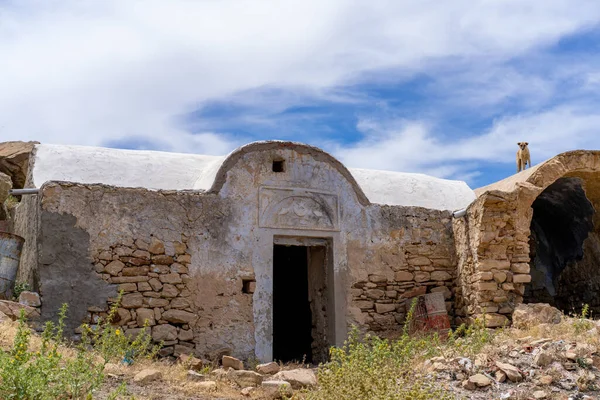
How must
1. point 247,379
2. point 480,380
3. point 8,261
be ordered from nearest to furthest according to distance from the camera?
1. point 480,380
2. point 247,379
3. point 8,261

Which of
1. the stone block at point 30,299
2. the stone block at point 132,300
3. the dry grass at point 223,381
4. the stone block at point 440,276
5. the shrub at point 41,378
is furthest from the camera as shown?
the stone block at point 440,276

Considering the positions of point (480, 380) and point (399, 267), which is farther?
point (399, 267)

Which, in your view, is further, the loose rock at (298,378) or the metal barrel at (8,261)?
the metal barrel at (8,261)

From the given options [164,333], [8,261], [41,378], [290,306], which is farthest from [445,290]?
[41,378]

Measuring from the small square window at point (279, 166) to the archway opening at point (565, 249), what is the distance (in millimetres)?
5004

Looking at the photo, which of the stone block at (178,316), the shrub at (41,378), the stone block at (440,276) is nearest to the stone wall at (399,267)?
the stone block at (440,276)

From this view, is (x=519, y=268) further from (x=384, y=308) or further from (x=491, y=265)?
(x=384, y=308)

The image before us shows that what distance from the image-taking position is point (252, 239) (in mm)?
9422

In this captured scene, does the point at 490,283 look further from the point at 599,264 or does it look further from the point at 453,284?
the point at 599,264

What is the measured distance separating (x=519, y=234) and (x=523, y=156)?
25.0 ft

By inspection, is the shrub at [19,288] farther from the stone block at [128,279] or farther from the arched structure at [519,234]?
the arched structure at [519,234]

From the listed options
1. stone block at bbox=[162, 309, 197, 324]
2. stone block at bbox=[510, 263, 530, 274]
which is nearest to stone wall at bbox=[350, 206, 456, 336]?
stone block at bbox=[510, 263, 530, 274]

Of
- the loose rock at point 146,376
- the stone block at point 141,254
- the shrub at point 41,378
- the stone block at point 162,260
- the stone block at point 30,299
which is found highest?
the stone block at point 141,254

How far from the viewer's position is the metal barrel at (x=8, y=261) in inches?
333
